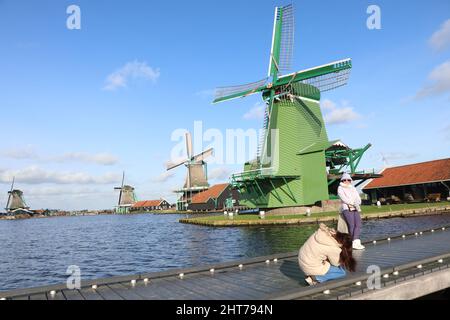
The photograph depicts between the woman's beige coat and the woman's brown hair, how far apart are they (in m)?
0.06

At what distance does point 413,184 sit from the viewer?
57.0 m

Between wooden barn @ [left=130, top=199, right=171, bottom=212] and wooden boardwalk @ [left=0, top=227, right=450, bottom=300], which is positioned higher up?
wooden boardwalk @ [left=0, top=227, right=450, bottom=300]

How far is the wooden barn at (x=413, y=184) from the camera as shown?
2125 inches

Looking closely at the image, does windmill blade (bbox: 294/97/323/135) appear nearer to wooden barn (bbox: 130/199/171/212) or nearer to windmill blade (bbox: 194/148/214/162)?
windmill blade (bbox: 194/148/214/162)

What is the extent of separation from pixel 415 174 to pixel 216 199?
54376 millimetres

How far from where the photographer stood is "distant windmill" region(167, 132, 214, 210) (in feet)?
349

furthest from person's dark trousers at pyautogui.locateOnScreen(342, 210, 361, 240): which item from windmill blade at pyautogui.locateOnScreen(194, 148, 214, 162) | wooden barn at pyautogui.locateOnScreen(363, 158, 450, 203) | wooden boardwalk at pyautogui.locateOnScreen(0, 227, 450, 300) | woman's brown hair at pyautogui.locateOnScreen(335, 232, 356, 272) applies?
windmill blade at pyautogui.locateOnScreen(194, 148, 214, 162)

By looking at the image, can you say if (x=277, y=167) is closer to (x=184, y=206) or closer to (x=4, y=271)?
(x=4, y=271)

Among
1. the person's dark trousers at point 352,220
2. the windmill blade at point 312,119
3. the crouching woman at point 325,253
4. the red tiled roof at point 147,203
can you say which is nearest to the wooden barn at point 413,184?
the windmill blade at point 312,119

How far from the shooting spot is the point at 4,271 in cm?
2028

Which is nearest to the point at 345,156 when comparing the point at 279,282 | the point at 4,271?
the point at 4,271

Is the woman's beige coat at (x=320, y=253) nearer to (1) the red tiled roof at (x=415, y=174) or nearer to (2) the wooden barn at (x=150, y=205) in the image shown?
(1) the red tiled roof at (x=415, y=174)

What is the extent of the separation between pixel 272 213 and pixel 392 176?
27.7m
